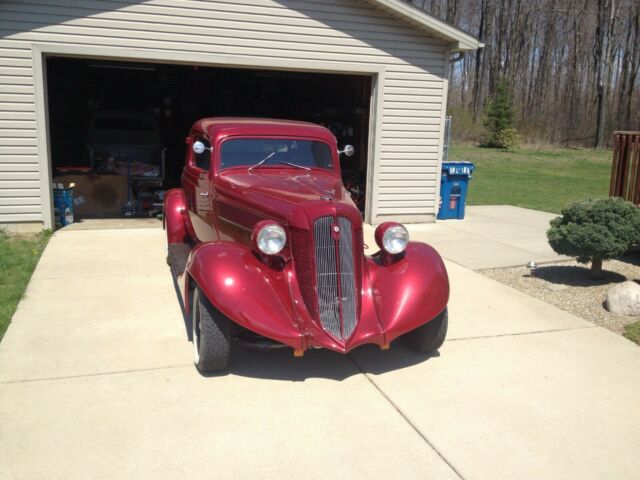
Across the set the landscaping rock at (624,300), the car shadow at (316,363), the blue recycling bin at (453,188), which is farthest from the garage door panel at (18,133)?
the landscaping rock at (624,300)

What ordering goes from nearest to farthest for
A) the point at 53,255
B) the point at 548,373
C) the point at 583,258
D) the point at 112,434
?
the point at 112,434
the point at 548,373
the point at 583,258
the point at 53,255

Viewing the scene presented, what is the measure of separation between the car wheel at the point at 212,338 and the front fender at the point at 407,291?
3.49 feet

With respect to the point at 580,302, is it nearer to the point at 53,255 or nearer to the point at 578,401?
the point at 578,401

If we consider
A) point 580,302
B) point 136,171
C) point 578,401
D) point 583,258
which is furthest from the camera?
point 136,171

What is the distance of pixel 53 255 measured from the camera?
7609 millimetres

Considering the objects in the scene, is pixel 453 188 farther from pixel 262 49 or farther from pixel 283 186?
pixel 283 186

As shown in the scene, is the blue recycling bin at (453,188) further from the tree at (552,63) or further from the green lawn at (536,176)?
the tree at (552,63)

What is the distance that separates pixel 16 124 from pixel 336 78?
7.50 meters

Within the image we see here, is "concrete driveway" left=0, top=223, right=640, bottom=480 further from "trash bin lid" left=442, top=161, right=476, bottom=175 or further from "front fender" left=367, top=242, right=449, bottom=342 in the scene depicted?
"trash bin lid" left=442, top=161, right=476, bottom=175

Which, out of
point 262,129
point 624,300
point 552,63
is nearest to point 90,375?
point 262,129

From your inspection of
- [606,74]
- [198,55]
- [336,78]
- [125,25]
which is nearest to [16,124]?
[125,25]

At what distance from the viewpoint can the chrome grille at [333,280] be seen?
161 inches

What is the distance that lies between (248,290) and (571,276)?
4715mm

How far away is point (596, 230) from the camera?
645cm
